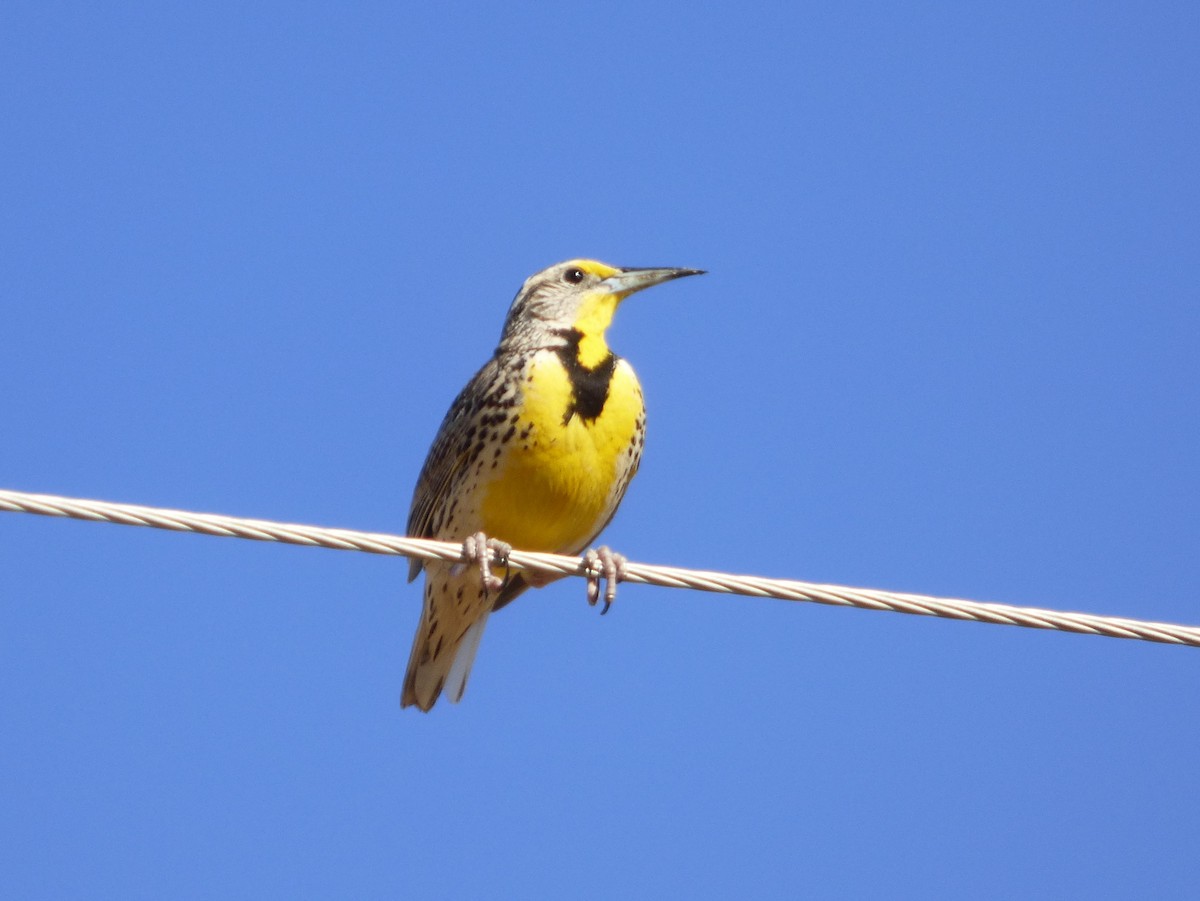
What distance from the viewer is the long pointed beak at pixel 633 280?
6750 mm

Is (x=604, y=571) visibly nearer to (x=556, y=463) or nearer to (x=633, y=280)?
(x=556, y=463)

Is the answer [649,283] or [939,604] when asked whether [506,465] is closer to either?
[649,283]

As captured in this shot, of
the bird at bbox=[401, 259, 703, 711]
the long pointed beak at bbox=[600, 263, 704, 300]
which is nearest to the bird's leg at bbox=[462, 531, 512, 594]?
the bird at bbox=[401, 259, 703, 711]

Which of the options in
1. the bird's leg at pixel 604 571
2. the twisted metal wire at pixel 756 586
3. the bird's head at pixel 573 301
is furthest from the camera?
the bird's head at pixel 573 301

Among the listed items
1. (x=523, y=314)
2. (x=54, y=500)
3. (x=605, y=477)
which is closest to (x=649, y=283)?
(x=523, y=314)

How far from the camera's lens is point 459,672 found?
6.83 metres

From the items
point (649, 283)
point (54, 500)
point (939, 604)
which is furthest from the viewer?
point (649, 283)

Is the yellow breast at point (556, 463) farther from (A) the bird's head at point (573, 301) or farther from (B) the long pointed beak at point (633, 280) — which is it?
(B) the long pointed beak at point (633, 280)

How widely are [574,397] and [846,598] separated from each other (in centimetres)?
210

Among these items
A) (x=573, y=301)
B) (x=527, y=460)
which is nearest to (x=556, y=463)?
(x=527, y=460)

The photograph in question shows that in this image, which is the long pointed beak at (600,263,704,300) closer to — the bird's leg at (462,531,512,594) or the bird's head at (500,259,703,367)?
the bird's head at (500,259,703,367)

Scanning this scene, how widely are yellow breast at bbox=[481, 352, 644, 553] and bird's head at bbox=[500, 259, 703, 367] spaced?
12.1 inches

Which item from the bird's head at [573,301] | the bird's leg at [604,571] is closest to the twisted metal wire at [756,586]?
the bird's leg at [604,571]

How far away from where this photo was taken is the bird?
6.11m
